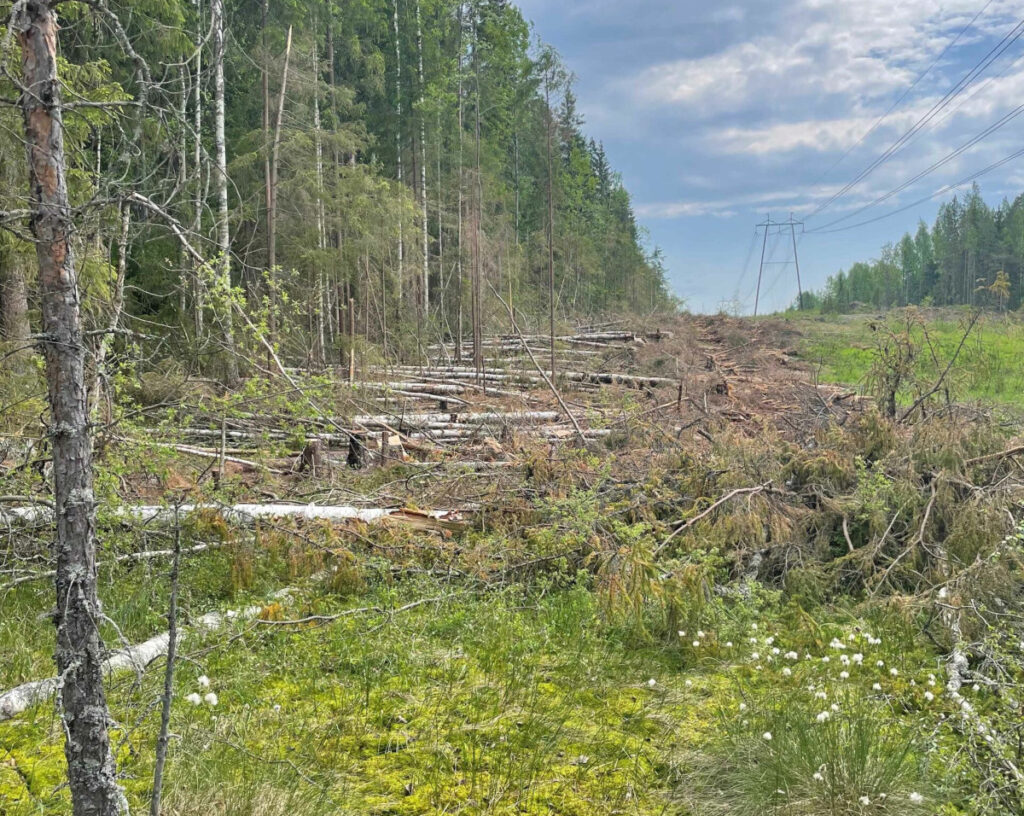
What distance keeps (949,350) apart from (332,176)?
1311 cm

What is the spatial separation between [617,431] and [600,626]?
468 cm

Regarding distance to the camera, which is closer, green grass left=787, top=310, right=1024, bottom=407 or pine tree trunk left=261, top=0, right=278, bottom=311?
green grass left=787, top=310, right=1024, bottom=407

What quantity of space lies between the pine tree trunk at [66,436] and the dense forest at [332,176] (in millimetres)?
161

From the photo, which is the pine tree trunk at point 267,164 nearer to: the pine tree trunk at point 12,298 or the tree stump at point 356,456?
the pine tree trunk at point 12,298

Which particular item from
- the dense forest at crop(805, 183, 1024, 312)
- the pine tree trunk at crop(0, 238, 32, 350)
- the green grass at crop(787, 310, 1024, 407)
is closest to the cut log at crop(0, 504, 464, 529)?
the pine tree trunk at crop(0, 238, 32, 350)

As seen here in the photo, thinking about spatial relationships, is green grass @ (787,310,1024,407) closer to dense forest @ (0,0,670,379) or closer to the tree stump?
the tree stump

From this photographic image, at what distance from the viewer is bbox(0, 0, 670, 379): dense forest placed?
7637mm

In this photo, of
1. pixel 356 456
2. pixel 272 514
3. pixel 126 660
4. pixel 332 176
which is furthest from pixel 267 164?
pixel 126 660

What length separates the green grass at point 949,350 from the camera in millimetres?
11555

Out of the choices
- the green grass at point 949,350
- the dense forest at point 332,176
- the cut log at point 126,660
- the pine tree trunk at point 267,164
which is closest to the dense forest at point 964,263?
the green grass at point 949,350

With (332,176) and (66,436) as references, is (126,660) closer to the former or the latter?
(66,436)

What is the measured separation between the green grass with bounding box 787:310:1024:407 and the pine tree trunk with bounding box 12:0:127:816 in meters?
8.18

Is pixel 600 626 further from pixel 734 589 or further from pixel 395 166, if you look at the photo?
pixel 395 166

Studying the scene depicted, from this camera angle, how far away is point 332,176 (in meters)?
16.2
